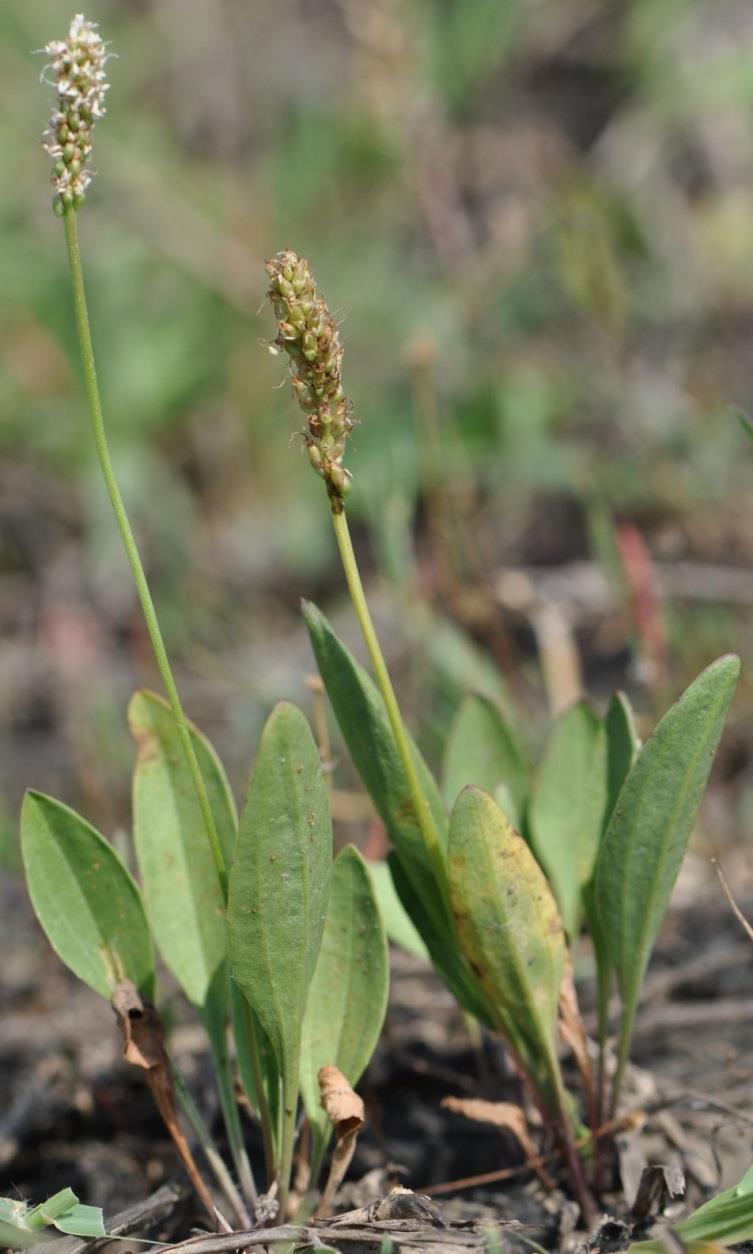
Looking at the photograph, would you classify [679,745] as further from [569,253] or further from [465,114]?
[465,114]

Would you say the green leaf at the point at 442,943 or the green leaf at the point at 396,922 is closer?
the green leaf at the point at 442,943

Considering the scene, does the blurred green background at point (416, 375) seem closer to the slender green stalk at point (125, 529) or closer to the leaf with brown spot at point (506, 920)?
the leaf with brown spot at point (506, 920)

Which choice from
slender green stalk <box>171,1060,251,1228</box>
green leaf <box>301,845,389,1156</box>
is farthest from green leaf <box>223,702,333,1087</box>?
slender green stalk <box>171,1060,251,1228</box>

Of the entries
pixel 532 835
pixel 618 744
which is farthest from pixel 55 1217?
pixel 618 744

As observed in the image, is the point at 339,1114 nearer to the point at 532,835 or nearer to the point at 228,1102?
the point at 228,1102

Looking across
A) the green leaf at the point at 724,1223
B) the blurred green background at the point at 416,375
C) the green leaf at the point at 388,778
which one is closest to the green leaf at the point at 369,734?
the green leaf at the point at 388,778

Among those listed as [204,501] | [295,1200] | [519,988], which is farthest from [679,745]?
[204,501]
